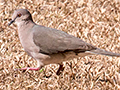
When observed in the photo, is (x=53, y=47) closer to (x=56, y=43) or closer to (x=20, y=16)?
(x=56, y=43)

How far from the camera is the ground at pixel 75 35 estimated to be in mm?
5281

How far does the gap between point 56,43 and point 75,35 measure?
1.67 m

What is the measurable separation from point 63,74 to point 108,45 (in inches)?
56.9

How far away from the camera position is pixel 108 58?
604cm

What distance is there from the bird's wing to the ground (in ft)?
2.09

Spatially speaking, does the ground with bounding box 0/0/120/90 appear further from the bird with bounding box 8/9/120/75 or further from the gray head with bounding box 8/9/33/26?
the gray head with bounding box 8/9/33/26

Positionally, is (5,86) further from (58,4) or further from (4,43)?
(58,4)

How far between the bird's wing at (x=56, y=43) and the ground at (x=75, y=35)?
0.64m

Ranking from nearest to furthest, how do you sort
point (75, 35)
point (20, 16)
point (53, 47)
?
point (53, 47)
point (20, 16)
point (75, 35)

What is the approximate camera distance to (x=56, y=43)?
498 centimetres

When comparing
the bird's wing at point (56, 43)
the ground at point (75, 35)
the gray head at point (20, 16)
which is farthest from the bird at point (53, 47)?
the ground at point (75, 35)

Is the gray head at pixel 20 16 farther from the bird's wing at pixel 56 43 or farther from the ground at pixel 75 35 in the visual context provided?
the ground at pixel 75 35

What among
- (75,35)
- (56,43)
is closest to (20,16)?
(56,43)

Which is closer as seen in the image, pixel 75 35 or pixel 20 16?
pixel 20 16
